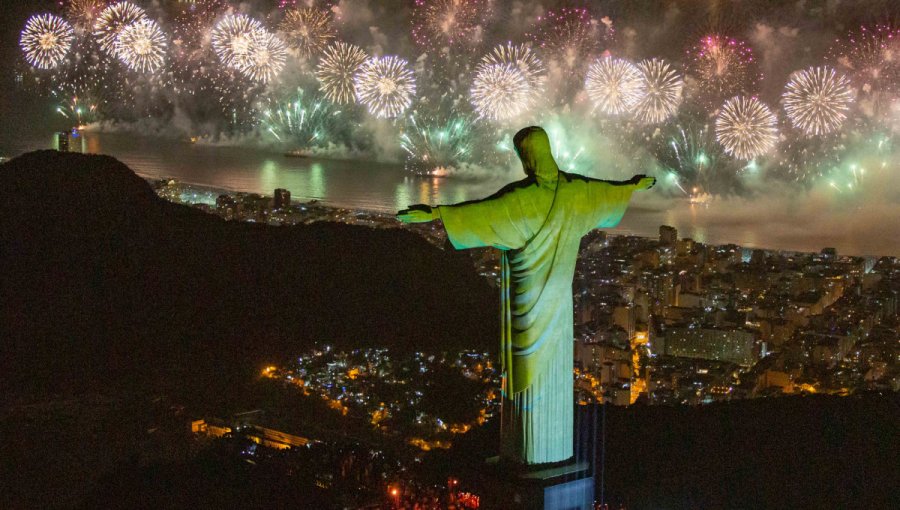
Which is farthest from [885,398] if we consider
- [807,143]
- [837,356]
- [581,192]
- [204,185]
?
[807,143]

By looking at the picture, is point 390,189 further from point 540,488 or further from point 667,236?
point 540,488

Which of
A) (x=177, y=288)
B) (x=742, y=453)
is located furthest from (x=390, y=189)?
(x=742, y=453)

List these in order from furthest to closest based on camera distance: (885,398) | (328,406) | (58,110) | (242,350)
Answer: (58,110), (242,350), (328,406), (885,398)

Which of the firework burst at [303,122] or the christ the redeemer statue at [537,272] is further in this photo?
the firework burst at [303,122]

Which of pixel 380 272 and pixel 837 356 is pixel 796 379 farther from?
pixel 380 272

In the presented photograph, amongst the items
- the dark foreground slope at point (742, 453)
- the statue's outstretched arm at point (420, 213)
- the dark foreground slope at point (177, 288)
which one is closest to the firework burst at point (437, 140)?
the dark foreground slope at point (177, 288)

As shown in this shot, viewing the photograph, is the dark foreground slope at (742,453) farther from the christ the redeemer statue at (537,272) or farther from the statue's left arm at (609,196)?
the statue's left arm at (609,196)
